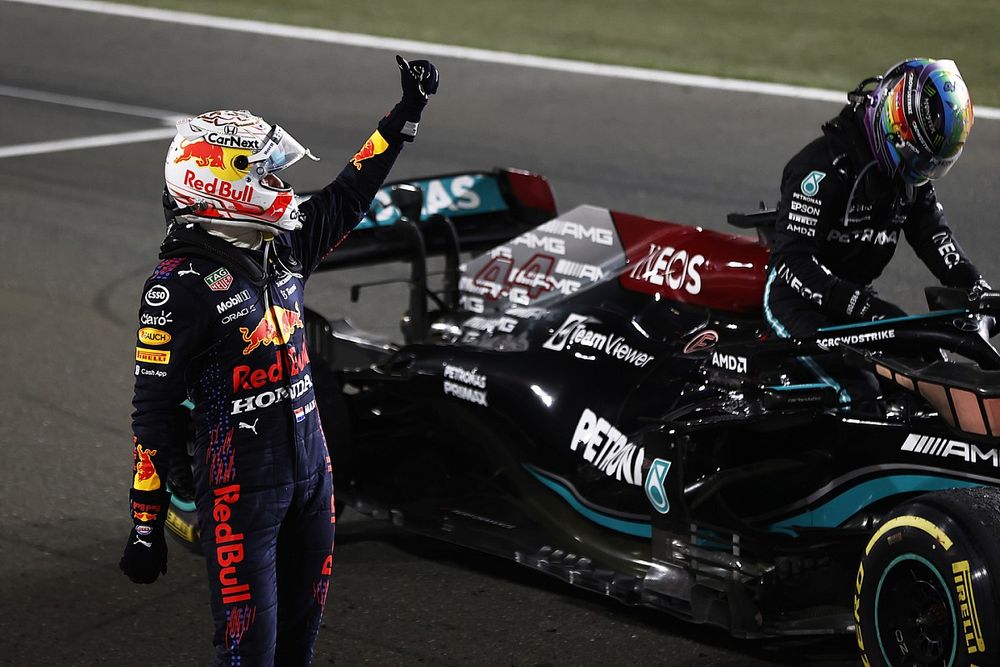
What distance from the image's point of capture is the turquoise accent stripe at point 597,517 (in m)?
5.69

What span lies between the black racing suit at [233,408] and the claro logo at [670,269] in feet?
7.39

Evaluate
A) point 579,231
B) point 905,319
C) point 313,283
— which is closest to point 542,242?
point 579,231

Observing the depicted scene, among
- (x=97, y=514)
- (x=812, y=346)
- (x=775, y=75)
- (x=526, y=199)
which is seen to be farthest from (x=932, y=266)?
(x=775, y=75)

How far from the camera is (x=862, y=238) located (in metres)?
5.86

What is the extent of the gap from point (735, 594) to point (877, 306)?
3.67 ft

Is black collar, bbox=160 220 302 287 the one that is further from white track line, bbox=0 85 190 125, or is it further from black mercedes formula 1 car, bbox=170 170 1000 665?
white track line, bbox=0 85 190 125

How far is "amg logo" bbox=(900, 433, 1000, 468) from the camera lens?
4816mm

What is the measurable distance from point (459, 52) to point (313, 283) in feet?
22.0

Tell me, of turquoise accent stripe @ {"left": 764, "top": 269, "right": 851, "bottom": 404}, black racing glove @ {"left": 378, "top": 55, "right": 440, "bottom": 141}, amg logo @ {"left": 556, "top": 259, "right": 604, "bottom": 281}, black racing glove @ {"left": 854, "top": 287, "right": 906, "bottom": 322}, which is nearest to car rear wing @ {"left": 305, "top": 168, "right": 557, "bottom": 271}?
amg logo @ {"left": 556, "top": 259, "right": 604, "bottom": 281}

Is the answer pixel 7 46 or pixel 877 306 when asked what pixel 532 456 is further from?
pixel 7 46

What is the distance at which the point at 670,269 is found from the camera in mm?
6371

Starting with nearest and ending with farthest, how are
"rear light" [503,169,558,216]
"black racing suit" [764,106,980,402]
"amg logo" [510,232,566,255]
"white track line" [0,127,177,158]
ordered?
"black racing suit" [764,106,980,402]
"amg logo" [510,232,566,255]
"rear light" [503,169,558,216]
"white track line" [0,127,177,158]

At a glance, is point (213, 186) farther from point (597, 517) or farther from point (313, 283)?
point (313, 283)

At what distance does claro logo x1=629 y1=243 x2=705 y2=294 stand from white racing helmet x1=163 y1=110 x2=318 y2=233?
2353mm
